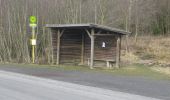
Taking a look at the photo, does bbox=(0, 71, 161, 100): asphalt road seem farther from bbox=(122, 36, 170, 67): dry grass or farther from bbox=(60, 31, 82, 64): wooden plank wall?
bbox=(122, 36, 170, 67): dry grass

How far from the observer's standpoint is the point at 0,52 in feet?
109

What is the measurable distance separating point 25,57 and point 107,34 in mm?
9228

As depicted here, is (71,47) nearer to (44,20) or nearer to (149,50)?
(44,20)

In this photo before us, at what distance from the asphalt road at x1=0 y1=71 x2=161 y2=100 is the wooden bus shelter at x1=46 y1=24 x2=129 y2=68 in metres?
9.84

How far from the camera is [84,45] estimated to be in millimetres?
26719

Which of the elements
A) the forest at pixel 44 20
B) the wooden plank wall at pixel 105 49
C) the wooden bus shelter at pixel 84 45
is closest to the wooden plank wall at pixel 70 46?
the wooden bus shelter at pixel 84 45

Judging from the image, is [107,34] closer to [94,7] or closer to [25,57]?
[25,57]

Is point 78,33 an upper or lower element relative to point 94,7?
lower

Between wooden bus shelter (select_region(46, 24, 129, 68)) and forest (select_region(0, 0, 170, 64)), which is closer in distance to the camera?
wooden bus shelter (select_region(46, 24, 129, 68))

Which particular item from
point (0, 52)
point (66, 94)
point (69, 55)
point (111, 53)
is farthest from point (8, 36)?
point (66, 94)

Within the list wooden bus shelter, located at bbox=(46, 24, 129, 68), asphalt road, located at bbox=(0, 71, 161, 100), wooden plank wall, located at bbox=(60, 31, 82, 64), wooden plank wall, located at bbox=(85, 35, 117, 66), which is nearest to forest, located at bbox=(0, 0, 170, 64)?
wooden plank wall, located at bbox=(60, 31, 82, 64)

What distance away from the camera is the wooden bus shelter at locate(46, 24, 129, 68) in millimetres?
24750

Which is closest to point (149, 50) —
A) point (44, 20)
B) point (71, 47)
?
point (44, 20)

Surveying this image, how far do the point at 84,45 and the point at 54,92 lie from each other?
14366mm
